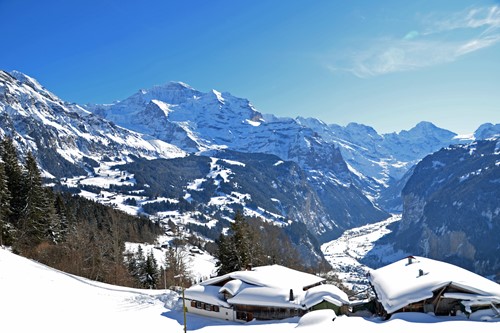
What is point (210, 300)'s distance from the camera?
162ft

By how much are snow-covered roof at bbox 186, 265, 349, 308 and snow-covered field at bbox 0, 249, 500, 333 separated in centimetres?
256

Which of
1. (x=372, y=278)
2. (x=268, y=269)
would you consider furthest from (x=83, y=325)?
(x=372, y=278)

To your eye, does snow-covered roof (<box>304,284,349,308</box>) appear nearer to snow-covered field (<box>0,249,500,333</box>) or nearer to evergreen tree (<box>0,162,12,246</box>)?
snow-covered field (<box>0,249,500,333</box>)

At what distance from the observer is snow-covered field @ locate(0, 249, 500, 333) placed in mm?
36219

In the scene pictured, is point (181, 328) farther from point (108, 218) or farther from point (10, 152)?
point (108, 218)

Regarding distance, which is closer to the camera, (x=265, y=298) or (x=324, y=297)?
(x=324, y=297)

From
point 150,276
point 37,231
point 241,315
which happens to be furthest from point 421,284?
point 37,231

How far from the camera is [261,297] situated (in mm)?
47312

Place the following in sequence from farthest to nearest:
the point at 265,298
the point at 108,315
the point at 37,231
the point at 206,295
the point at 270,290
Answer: the point at 37,231
the point at 206,295
the point at 270,290
the point at 265,298
the point at 108,315

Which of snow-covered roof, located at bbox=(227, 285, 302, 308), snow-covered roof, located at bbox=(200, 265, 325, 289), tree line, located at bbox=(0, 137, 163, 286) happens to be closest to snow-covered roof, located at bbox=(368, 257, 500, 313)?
snow-covered roof, located at bbox=(200, 265, 325, 289)

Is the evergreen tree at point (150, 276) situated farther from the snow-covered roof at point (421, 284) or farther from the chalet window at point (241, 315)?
the snow-covered roof at point (421, 284)

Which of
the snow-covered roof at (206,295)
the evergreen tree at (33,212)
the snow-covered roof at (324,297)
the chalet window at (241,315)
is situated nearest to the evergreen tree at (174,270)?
the evergreen tree at (33,212)

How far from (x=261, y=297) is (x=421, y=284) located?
18356 millimetres

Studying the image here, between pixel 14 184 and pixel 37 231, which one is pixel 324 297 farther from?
pixel 14 184
